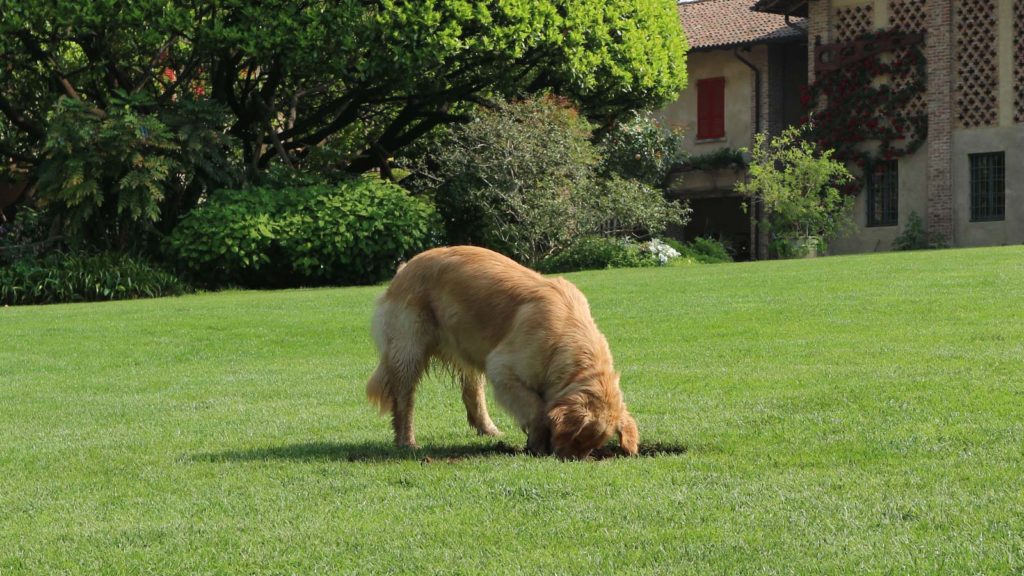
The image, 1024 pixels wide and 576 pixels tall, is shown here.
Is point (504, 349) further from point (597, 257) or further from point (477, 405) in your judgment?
point (597, 257)

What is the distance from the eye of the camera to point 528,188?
2550 centimetres

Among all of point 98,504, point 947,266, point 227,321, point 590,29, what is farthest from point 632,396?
point 590,29

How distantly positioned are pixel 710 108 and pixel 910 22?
6.90m

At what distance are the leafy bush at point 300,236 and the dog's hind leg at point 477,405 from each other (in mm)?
14890

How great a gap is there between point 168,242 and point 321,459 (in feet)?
55.7

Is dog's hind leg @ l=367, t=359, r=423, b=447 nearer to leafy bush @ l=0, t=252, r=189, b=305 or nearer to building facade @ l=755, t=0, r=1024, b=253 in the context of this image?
leafy bush @ l=0, t=252, r=189, b=305

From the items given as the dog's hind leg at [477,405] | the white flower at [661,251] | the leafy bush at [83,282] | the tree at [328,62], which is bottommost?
the dog's hind leg at [477,405]

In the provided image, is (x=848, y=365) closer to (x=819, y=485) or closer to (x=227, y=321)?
(x=819, y=485)

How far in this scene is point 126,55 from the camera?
24.9 metres

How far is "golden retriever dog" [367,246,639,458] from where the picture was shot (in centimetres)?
673

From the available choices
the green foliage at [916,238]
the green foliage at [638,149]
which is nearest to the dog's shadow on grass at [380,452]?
the green foliage at [638,149]

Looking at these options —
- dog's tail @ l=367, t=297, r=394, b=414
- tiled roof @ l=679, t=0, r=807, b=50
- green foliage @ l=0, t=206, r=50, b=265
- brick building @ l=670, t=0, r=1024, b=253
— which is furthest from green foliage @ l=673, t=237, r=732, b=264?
dog's tail @ l=367, t=297, r=394, b=414

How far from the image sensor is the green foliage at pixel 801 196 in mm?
28641

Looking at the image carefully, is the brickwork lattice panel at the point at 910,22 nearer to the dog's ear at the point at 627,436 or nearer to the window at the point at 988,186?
the window at the point at 988,186
